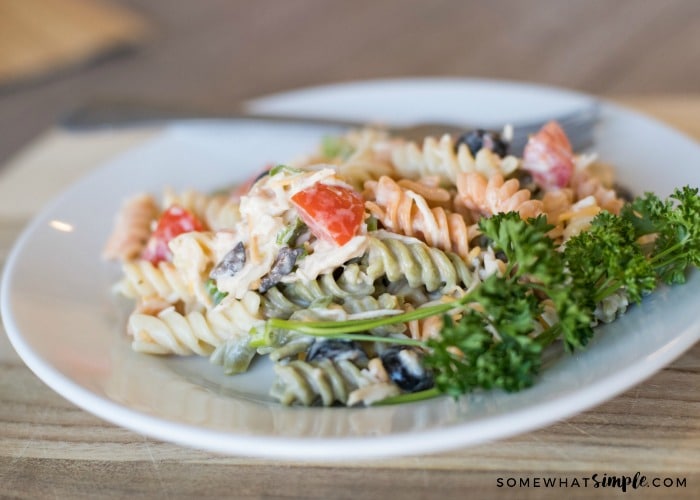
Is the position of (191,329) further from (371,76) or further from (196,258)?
(371,76)

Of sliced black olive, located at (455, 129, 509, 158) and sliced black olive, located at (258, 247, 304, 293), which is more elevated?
sliced black olive, located at (455, 129, 509, 158)

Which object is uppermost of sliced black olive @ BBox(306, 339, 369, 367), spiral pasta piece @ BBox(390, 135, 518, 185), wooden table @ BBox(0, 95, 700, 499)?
spiral pasta piece @ BBox(390, 135, 518, 185)

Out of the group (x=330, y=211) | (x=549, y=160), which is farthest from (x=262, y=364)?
(x=549, y=160)

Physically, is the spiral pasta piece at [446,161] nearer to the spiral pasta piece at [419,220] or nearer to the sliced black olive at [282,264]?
the spiral pasta piece at [419,220]

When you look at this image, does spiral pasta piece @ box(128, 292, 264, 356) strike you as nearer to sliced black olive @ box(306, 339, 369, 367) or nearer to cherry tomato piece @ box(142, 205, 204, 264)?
sliced black olive @ box(306, 339, 369, 367)

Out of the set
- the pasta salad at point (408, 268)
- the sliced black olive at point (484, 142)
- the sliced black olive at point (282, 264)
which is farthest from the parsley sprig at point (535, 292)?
the sliced black olive at point (484, 142)

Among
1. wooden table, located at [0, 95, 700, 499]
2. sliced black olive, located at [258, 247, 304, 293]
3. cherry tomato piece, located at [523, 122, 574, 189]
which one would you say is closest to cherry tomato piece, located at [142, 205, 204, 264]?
sliced black olive, located at [258, 247, 304, 293]
